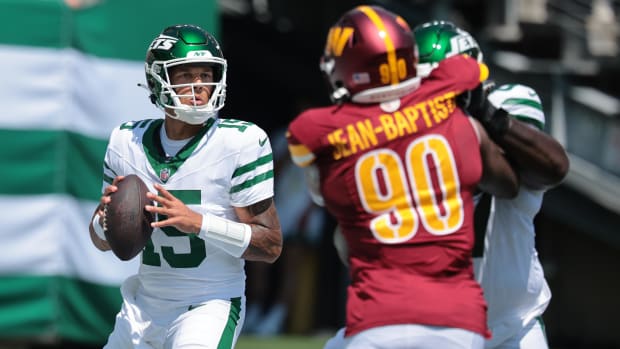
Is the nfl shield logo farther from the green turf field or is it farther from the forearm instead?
the green turf field

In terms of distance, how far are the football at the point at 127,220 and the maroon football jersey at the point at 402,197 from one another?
89 cm

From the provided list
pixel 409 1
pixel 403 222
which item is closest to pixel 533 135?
pixel 403 222

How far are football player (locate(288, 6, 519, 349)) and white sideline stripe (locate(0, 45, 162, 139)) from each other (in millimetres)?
4847

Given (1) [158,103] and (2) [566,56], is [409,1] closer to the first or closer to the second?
(2) [566,56]

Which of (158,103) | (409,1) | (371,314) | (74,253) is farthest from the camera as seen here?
(409,1)

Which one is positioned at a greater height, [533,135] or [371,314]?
[533,135]

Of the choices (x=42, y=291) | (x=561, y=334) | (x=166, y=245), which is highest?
(x=166, y=245)

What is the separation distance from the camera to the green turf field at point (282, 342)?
10406 millimetres

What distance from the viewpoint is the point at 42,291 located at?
8.44 m

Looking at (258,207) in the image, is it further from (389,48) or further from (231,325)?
(389,48)

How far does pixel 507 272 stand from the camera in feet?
15.4

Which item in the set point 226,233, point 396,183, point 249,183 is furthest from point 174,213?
point 396,183

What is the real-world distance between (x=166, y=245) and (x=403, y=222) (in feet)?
4.08

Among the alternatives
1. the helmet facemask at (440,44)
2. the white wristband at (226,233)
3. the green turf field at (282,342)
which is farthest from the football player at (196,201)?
the green turf field at (282,342)
